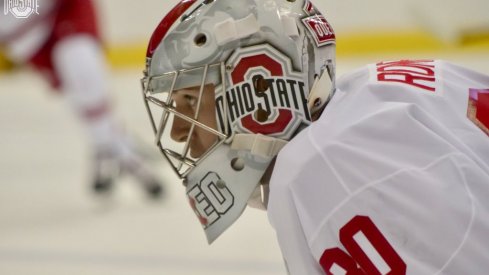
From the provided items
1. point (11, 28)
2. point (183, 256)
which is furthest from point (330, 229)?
point (11, 28)

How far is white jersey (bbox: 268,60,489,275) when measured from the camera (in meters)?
1.20

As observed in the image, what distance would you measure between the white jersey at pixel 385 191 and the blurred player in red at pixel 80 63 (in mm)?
2495

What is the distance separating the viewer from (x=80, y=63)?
3.69 m

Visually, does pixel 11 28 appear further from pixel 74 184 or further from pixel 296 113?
pixel 296 113

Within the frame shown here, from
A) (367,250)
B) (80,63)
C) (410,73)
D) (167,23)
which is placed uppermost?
(167,23)

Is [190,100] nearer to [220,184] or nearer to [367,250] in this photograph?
[220,184]

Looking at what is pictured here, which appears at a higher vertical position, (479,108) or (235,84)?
(235,84)

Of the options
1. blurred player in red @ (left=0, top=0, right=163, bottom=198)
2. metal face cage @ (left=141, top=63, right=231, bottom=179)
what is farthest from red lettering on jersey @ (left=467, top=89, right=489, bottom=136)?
blurred player in red @ (left=0, top=0, right=163, bottom=198)

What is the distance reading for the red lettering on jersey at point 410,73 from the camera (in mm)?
1377

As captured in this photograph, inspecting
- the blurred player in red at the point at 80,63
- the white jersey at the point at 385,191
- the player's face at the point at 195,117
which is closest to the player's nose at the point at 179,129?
the player's face at the point at 195,117

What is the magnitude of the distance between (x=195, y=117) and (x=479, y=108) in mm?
442

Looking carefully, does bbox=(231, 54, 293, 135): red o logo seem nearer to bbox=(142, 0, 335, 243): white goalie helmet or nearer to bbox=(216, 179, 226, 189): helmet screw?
bbox=(142, 0, 335, 243): white goalie helmet

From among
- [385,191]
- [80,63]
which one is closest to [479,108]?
[385,191]

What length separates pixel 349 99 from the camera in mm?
1343
